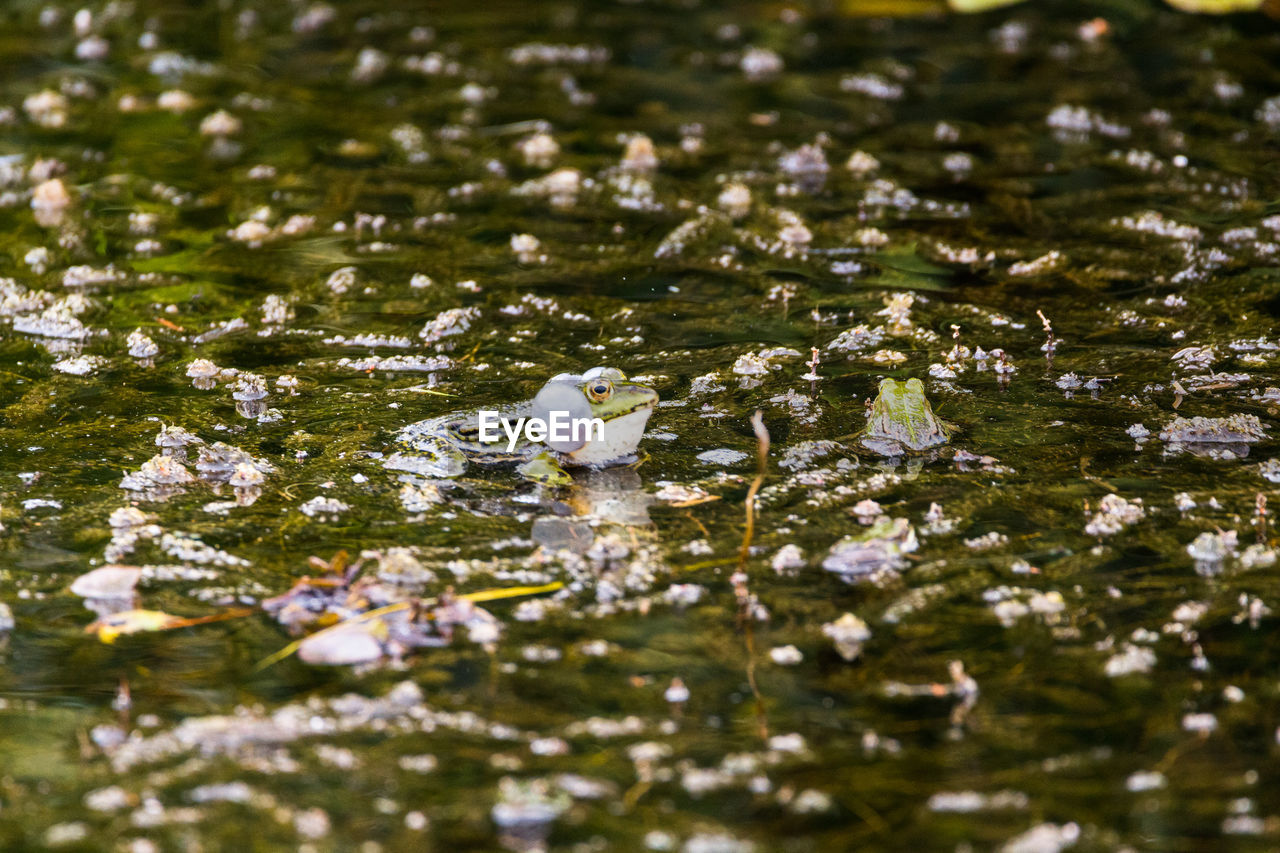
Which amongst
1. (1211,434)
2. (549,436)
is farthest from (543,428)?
(1211,434)

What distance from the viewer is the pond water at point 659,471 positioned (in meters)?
2.38

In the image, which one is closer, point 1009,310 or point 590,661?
point 590,661

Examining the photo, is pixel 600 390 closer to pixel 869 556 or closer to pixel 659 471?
pixel 659 471

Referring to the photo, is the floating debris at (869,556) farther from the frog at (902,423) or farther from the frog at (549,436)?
the frog at (549,436)

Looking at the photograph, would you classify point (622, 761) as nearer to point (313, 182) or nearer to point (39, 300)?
point (39, 300)

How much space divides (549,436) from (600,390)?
226 mm

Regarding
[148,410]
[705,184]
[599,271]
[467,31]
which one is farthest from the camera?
[467,31]

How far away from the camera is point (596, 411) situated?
353 centimetres

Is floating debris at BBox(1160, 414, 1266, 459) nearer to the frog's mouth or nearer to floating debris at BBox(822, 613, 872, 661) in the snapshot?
floating debris at BBox(822, 613, 872, 661)

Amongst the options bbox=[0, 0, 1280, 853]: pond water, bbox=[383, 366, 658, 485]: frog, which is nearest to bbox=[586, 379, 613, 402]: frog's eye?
bbox=[383, 366, 658, 485]: frog

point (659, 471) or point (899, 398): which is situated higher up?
point (899, 398)

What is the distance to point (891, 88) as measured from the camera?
725cm

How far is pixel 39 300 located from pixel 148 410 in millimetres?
1247

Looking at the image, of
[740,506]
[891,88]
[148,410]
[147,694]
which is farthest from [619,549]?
[891,88]
